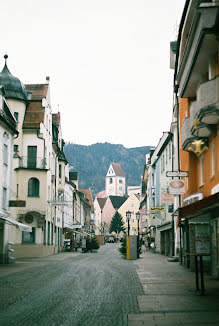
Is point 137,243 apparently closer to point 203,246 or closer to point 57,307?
point 203,246

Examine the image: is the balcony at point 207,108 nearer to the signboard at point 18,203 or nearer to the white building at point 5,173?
the signboard at point 18,203

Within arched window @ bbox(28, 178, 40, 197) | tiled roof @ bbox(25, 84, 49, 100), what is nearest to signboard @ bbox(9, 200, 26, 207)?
arched window @ bbox(28, 178, 40, 197)

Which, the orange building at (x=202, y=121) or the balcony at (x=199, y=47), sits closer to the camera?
the balcony at (x=199, y=47)

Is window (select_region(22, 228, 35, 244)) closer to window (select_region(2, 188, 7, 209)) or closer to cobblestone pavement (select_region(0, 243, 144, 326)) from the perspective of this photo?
window (select_region(2, 188, 7, 209))

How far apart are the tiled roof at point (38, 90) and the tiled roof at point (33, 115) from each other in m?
1.07

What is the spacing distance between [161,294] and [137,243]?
2360 cm

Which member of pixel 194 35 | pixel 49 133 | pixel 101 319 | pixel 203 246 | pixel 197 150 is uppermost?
pixel 49 133

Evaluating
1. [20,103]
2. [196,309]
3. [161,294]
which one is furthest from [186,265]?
[20,103]

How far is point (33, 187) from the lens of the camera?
144ft

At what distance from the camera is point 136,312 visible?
1088 cm

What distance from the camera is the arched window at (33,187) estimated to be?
143 feet

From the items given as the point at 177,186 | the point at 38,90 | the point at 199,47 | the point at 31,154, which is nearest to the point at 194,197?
the point at 177,186

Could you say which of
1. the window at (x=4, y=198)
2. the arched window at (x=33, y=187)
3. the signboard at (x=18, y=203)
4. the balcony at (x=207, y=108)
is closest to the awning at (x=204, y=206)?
the balcony at (x=207, y=108)

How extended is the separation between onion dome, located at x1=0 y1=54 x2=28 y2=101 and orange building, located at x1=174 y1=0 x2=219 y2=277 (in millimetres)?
20961
